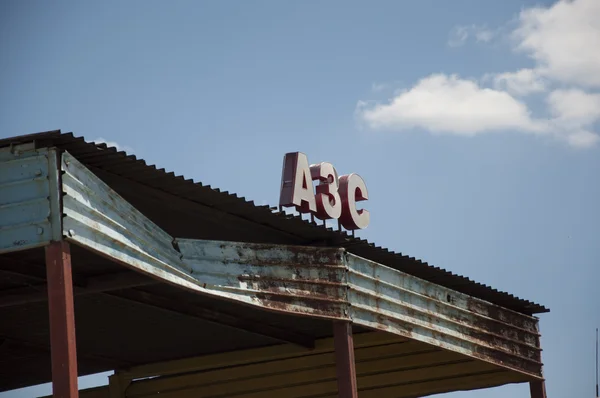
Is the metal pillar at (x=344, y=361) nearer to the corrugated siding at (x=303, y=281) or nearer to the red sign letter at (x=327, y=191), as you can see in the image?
the corrugated siding at (x=303, y=281)

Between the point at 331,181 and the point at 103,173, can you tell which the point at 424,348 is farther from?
the point at 103,173

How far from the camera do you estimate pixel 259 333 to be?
3023 cm

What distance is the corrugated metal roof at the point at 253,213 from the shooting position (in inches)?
741

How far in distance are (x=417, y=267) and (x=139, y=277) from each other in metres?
8.79

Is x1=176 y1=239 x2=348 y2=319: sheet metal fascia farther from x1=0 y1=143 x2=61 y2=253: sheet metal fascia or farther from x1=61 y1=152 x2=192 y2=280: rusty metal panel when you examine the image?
x1=0 y1=143 x2=61 y2=253: sheet metal fascia

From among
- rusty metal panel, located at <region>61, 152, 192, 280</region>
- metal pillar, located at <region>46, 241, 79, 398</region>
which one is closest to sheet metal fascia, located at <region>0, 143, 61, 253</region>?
rusty metal panel, located at <region>61, 152, 192, 280</region>

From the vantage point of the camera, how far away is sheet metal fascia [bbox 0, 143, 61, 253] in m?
18.0

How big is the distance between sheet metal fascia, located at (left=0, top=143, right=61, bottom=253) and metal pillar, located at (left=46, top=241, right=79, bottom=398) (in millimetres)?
319

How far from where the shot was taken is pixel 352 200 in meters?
29.3

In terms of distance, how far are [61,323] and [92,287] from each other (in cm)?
548

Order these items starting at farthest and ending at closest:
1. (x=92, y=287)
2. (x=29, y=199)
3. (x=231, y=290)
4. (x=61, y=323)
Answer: (x=92, y=287) < (x=231, y=290) < (x=29, y=199) < (x=61, y=323)

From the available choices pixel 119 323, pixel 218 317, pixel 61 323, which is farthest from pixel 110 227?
pixel 218 317

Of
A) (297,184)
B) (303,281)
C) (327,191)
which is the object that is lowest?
(303,281)

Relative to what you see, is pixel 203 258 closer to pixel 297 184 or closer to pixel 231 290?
pixel 231 290
